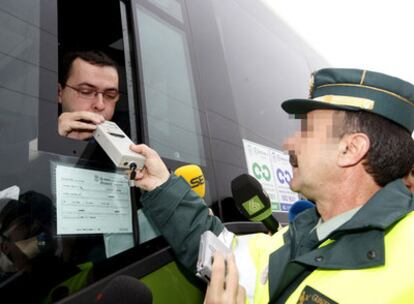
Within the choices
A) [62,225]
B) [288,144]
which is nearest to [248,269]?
[288,144]

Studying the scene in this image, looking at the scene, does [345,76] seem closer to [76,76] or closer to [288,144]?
[288,144]

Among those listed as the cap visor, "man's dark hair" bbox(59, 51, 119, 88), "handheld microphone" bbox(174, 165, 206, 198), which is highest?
"man's dark hair" bbox(59, 51, 119, 88)

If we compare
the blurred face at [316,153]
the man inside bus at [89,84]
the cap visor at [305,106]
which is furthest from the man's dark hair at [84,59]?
the blurred face at [316,153]

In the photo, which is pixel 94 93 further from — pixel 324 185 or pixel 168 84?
pixel 324 185

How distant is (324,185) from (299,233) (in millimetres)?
212

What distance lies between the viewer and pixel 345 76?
1.67m

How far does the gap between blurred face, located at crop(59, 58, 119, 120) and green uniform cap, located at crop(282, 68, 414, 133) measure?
2.40 feet

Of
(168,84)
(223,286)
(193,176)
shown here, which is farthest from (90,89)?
(223,286)

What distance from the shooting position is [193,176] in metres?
1.86

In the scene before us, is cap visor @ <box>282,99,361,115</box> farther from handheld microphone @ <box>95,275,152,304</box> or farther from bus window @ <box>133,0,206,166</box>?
handheld microphone @ <box>95,275,152,304</box>

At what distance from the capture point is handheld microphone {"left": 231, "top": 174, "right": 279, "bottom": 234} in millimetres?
1901

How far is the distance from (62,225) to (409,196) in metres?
1.14

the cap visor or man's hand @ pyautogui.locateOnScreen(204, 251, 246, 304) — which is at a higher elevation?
the cap visor

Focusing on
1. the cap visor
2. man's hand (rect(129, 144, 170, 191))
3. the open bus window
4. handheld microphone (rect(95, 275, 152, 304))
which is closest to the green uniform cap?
the cap visor
